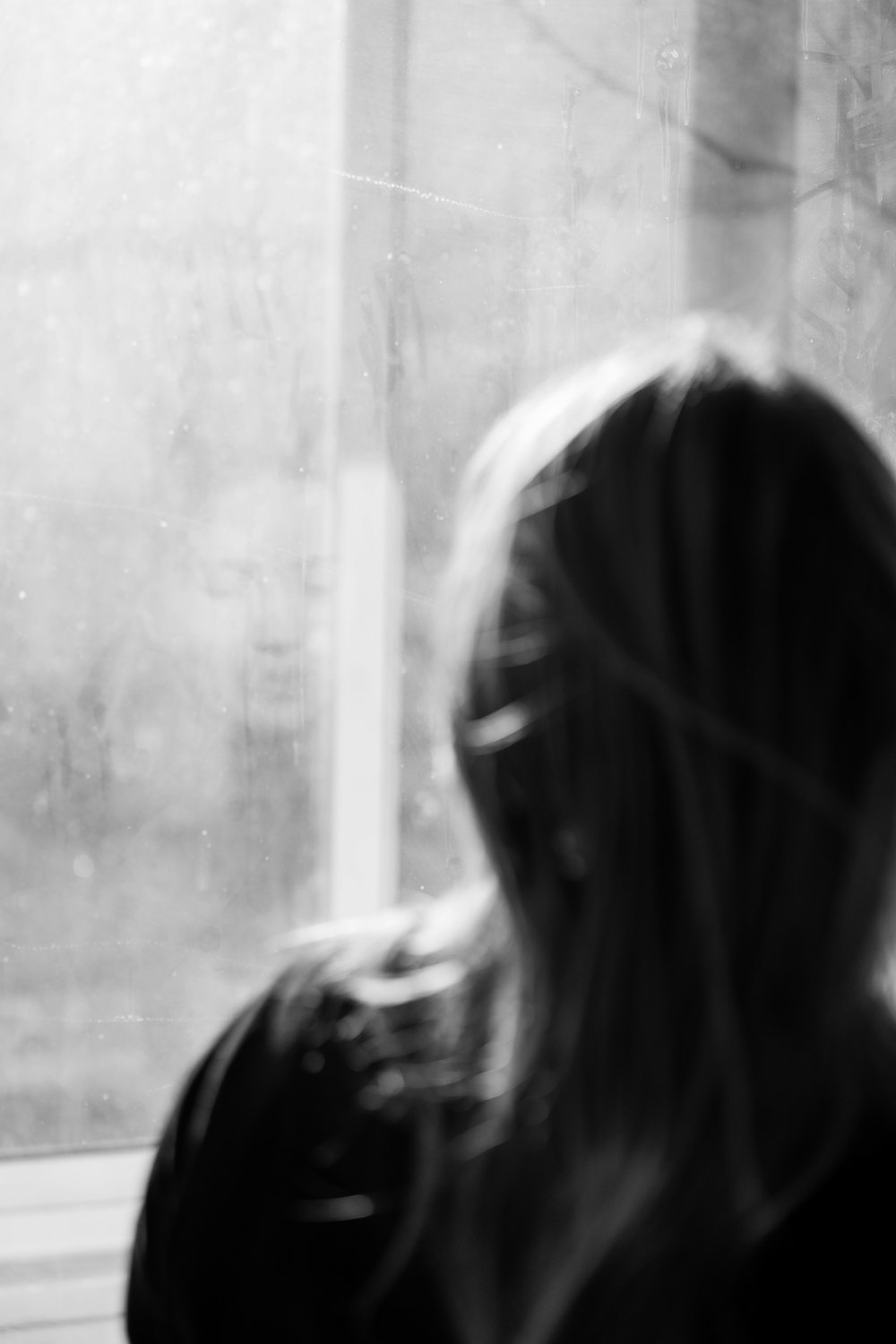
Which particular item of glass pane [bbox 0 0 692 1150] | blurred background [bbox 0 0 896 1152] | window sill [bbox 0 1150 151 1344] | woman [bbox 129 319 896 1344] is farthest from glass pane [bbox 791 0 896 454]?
window sill [bbox 0 1150 151 1344]

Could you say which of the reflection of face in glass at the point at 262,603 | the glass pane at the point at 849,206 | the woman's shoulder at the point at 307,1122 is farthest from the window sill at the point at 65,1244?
the glass pane at the point at 849,206

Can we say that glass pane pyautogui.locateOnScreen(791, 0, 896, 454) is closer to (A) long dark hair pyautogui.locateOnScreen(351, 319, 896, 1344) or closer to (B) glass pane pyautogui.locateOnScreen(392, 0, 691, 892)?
(B) glass pane pyautogui.locateOnScreen(392, 0, 691, 892)

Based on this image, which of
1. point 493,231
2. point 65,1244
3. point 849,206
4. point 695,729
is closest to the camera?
point 695,729

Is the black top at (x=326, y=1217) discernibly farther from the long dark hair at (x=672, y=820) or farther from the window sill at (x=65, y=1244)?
the window sill at (x=65, y=1244)

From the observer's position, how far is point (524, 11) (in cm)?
115

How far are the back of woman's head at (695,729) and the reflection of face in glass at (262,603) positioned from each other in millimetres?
597

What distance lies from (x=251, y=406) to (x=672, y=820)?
0.70 meters

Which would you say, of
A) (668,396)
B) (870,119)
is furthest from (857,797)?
(870,119)

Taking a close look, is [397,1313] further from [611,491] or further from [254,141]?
[254,141]

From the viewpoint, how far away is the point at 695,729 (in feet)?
1.52

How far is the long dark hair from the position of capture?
1.51 feet

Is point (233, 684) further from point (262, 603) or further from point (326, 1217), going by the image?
point (326, 1217)

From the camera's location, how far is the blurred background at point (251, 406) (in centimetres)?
102

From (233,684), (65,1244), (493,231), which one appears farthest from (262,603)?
(65,1244)
